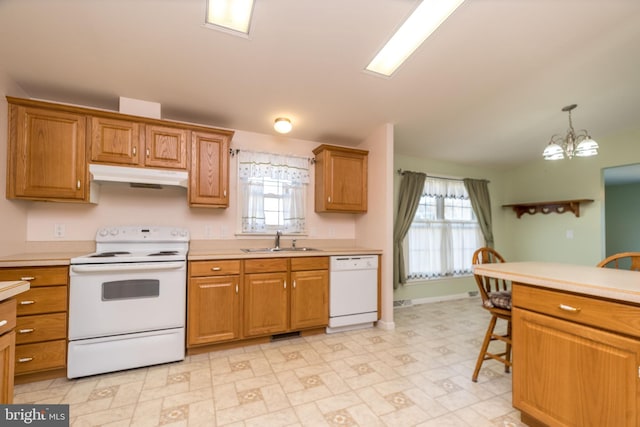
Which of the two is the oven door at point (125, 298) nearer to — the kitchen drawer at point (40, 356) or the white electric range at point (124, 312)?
the white electric range at point (124, 312)

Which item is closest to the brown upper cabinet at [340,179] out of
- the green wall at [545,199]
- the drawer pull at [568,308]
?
the green wall at [545,199]

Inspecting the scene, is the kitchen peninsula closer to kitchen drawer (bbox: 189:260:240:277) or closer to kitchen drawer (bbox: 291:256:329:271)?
kitchen drawer (bbox: 291:256:329:271)

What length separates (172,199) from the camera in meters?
2.82

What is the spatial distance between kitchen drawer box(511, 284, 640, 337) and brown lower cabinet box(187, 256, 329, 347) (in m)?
1.80

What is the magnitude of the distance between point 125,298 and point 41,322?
0.51 meters

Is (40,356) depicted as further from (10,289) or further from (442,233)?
(442,233)

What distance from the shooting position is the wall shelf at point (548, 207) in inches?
161

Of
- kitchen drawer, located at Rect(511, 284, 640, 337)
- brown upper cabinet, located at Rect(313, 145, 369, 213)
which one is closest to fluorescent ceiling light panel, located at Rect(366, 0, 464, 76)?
brown upper cabinet, located at Rect(313, 145, 369, 213)

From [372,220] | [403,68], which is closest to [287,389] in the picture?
[372,220]

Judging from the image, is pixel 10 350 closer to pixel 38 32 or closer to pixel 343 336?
pixel 38 32

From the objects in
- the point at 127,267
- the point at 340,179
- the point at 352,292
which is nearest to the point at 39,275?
the point at 127,267

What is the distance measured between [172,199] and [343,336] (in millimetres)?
2345

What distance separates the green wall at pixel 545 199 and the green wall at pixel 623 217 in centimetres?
242

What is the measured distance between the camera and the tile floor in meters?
1.61
